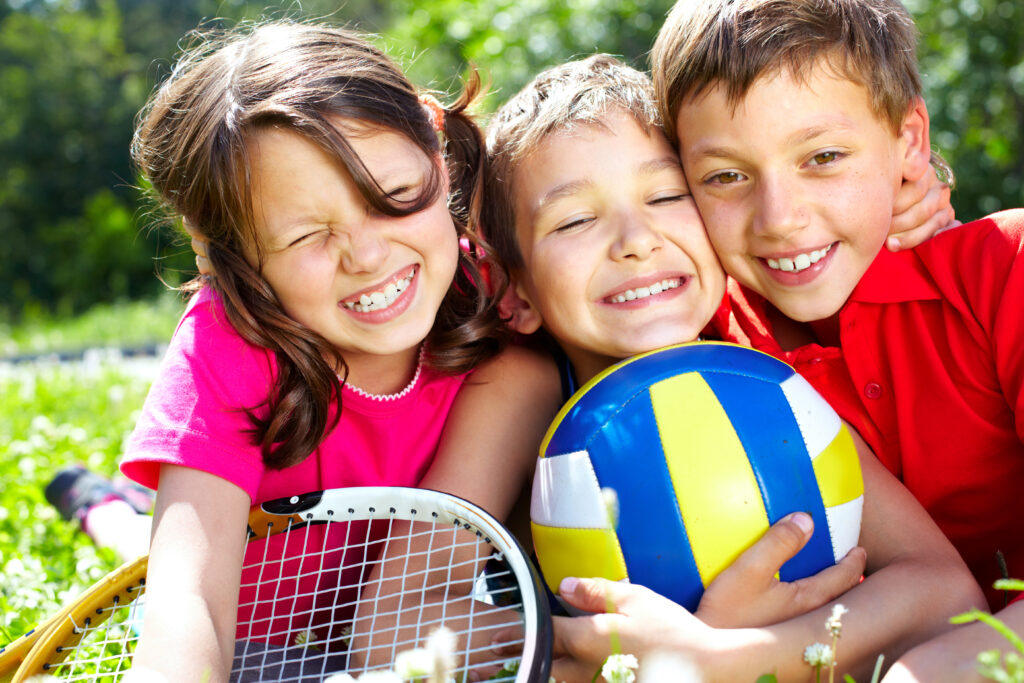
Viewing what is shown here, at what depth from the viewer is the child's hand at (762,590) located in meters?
2.22

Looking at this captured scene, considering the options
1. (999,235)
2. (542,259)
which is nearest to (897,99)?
(999,235)

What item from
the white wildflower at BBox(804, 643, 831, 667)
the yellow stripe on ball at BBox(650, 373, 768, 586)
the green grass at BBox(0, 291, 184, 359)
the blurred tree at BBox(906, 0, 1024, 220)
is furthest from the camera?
the green grass at BBox(0, 291, 184, 359)

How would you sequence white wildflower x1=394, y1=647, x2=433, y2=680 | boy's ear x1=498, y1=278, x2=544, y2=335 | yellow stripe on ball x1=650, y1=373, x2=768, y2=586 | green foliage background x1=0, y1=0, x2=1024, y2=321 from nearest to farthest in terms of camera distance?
1. white wildflower x1=394, y1=647, x2=433, y2=680
2. yellow stripe on ball x1=650, y1=373, x2=768, y2=586
3. boy's ear x1=498, y1=278, x2=544, y2=335
4. green foliage background x1=0, y1=0, x2=1024, y2=321

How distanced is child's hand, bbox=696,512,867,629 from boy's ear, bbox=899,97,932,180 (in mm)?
1177

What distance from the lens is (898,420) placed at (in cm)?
275

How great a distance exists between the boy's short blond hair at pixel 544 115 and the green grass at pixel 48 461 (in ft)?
6.26

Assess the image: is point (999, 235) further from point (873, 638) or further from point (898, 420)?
point (873, 638)

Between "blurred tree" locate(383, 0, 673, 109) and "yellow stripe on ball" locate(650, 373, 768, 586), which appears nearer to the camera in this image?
"yellow stripe on ball" locate(650, 373, 768, 586)

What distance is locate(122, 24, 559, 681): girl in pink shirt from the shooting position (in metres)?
2.61

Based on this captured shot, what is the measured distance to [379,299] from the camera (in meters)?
2.84

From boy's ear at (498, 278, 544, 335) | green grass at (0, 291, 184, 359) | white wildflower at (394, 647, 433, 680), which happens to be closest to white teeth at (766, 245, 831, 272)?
boy's ear at (498, 278, 544, 335)

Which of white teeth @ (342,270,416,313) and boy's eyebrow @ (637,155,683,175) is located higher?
boy's eyebrow @ (637,155,683,175)

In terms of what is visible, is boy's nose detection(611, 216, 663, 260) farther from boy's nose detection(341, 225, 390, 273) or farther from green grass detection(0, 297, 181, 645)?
green grass detection(0, 297, 181, 645)

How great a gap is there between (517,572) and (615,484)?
371 mm
